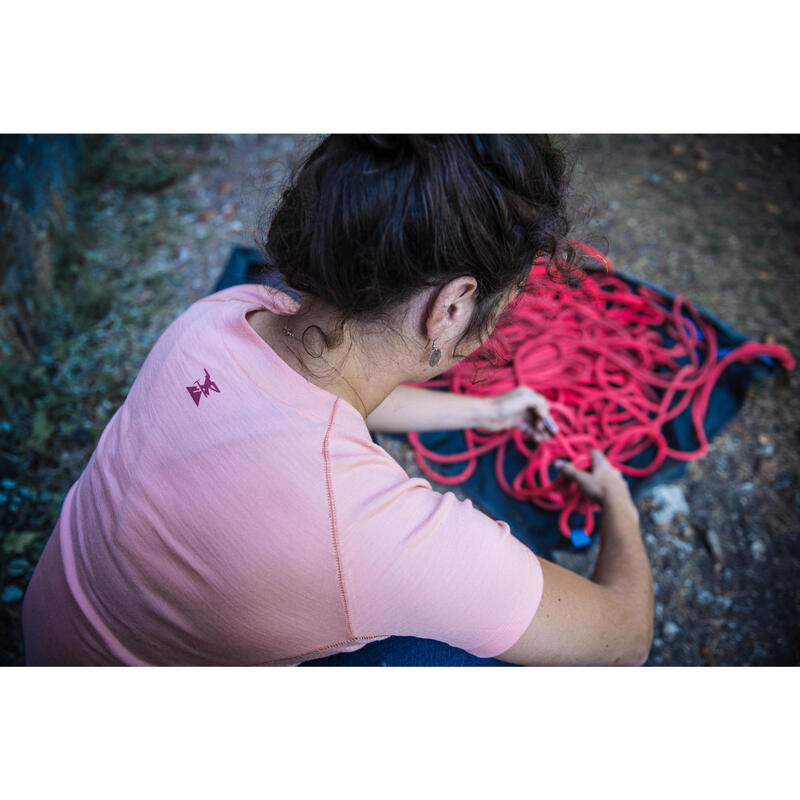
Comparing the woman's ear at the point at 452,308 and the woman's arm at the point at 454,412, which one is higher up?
the woman's ear at the point at 452,308

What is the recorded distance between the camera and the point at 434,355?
109cm

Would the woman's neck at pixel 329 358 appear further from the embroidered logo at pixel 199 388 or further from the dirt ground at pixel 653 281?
the dirt ground at pixel 653 281

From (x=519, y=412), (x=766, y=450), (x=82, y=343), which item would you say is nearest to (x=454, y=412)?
(x=519, y=412)

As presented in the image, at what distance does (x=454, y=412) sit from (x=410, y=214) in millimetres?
1129

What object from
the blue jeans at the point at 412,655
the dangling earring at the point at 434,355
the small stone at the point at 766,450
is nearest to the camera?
the dangling earring at the point at 434,355

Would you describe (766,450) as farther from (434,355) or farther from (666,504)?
(434,355)

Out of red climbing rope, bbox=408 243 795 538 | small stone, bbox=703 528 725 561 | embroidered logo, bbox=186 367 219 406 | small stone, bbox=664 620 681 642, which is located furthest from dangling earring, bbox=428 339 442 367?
small stone, bbox=703 528 725 561

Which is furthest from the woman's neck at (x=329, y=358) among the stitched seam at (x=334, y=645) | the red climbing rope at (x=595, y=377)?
the red climbing rope at (x=595, y=377)

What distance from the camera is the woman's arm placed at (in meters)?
1.80

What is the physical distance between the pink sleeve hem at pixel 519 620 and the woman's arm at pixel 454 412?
84 cm

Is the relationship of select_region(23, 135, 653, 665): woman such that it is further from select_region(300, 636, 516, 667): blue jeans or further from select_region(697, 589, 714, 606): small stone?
select_region(697, 589, 714, 606): small stone

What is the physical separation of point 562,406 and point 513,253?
1292 millimetres

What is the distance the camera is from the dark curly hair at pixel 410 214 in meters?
0.84

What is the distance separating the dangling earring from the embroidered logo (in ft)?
1.30
